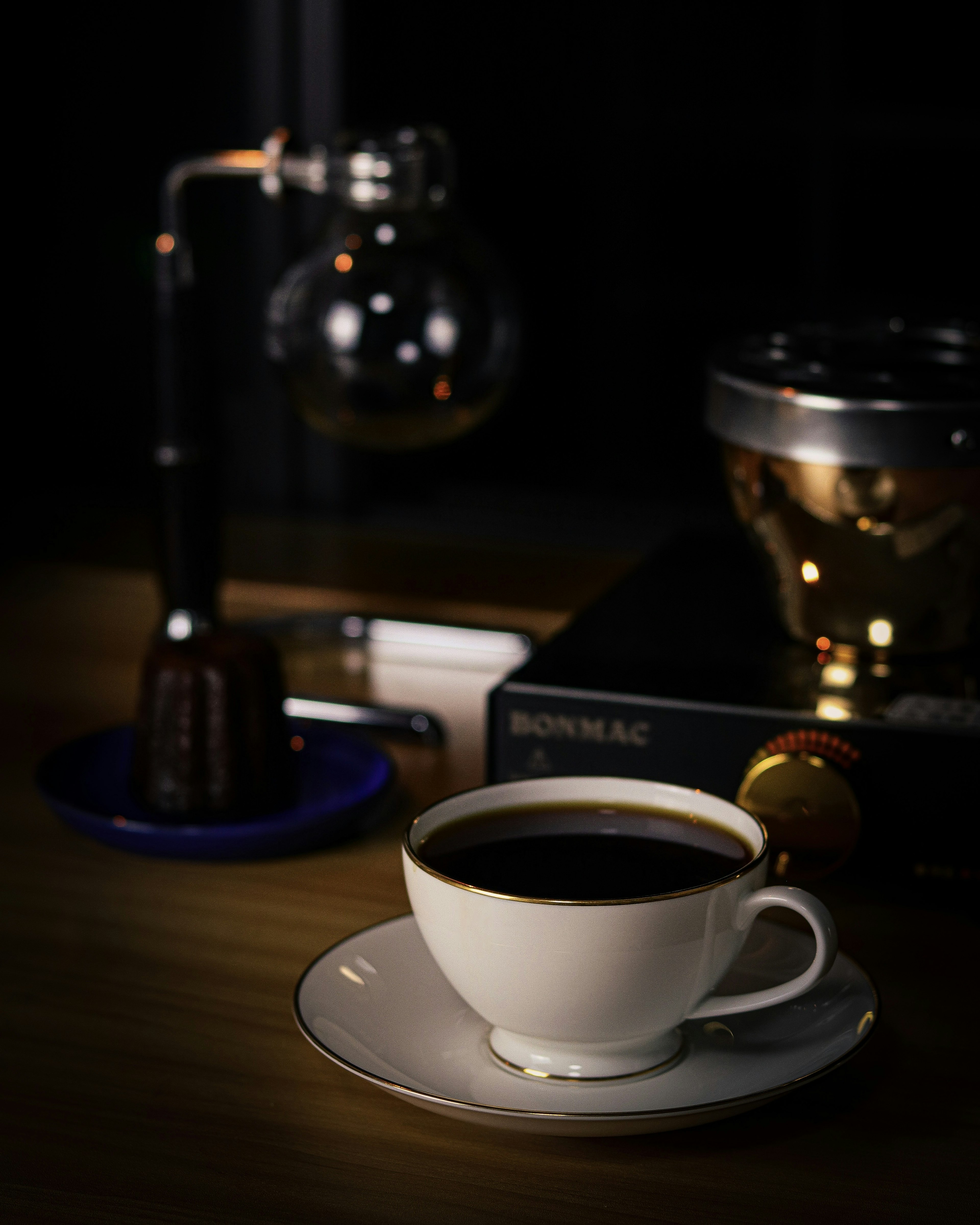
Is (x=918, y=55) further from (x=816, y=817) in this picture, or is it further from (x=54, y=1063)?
Result: (x=54, y=1063)

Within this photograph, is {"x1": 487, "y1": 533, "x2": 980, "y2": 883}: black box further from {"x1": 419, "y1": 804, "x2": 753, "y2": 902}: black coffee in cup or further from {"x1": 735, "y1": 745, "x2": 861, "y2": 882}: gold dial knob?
{"x1": 419, "y1": 804, "x2": 753, "y2": 902}: black coffee in cup

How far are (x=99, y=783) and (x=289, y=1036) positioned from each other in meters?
0.25

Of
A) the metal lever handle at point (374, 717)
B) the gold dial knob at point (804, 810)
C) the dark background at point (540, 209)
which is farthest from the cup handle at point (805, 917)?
the dark background at point (540, 209)

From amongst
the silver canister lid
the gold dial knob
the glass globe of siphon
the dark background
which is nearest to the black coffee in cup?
the gold dial knob

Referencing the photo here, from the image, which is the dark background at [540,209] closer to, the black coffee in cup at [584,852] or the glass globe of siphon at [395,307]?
the glass globe of siphon at [395,307]

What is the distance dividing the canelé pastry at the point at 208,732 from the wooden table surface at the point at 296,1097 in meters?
0.03

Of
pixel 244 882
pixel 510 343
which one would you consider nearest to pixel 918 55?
pixel 510 343

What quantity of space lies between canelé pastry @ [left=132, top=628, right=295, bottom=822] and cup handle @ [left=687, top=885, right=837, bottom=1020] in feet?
0.99

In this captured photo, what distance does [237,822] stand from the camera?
715 mm

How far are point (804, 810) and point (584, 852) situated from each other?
6.1 inches

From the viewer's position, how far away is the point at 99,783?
0.77m

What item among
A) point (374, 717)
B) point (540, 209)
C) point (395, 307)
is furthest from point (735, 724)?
point (540, 209)

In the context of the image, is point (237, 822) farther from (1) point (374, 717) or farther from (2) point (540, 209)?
(2) point (540, 209)

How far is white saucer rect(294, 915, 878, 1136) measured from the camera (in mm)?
460
